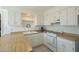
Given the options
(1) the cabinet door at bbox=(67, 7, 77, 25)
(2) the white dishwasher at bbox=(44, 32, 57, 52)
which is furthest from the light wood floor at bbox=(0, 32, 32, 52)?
(1) the cabinet door at bbox=(67, 7, 77, 25)

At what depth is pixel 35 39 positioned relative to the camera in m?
1.59

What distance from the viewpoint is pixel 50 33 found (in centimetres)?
158

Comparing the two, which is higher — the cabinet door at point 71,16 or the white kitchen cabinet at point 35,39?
the cabinet door at point 71,16

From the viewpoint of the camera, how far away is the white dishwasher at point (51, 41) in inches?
59.5

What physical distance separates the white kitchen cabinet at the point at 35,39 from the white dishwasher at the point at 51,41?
0.31 ft

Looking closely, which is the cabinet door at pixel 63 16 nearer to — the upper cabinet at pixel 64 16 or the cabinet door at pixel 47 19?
the upper cabinet at pixel 64 16

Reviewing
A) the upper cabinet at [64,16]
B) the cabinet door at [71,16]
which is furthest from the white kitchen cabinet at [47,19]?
the cabinet door at [71,16]

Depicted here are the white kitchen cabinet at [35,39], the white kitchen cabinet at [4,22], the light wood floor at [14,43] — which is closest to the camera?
the light wood floor at [14,43]

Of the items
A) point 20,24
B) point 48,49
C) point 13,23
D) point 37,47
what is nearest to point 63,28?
point 48,49

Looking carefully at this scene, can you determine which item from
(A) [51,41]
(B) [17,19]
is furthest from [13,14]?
(A) [51,41]

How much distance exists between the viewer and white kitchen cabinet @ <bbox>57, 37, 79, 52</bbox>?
1360 millimetres

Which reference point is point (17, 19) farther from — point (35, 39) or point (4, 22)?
point (35, 39)

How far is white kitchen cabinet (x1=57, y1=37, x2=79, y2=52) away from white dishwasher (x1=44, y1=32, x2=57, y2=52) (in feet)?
0.22
